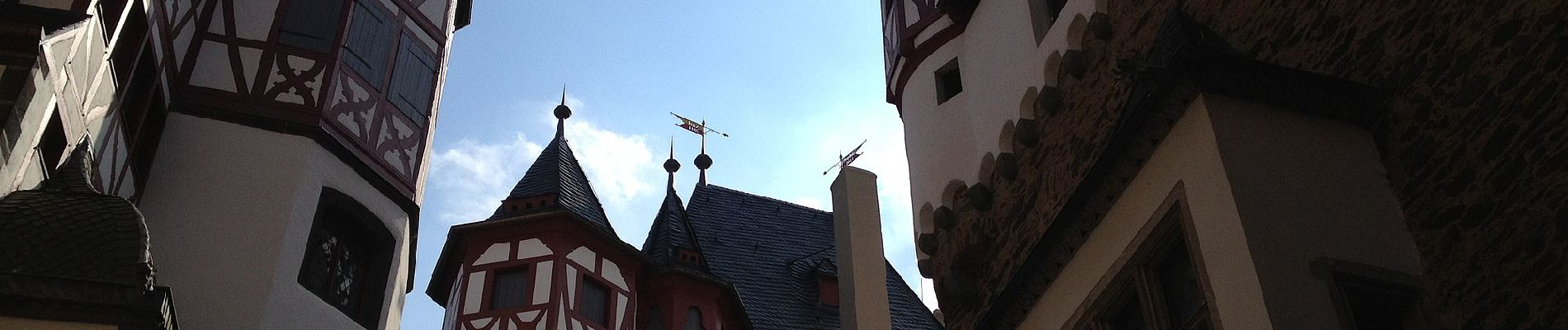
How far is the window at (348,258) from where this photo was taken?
11078mm

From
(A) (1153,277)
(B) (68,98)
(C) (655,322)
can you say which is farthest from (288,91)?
(C) (655,322)

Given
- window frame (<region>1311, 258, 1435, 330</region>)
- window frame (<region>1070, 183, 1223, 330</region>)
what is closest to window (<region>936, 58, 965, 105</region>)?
window frame (<region>1070, 183, 1223, 330</region>)

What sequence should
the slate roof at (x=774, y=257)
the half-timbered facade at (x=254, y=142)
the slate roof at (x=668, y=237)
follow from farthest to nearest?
the slate roof at (x=774, y=257) → the slate roof at (x=668, y=237) → the half-timbered facade at (x=254, y=142)

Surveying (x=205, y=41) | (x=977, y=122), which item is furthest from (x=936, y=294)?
(x=205, y=41)

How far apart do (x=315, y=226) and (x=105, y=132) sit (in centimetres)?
209

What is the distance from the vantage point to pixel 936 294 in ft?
33.8

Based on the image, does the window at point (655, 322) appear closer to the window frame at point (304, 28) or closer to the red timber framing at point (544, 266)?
the red timber framing at point (544, 266)

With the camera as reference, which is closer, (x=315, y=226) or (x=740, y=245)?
(x=315, y=226)

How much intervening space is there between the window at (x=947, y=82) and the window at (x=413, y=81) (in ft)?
15.8

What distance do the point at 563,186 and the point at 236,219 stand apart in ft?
29.5

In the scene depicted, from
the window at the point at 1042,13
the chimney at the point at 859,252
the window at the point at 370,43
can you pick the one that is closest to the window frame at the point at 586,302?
the chimney at the point at 859,252

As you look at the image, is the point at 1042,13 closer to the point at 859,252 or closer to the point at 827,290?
the point at 859,252

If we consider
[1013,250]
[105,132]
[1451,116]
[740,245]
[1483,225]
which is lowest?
[1483,225]

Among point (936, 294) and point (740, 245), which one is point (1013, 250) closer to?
point (936, 294)
